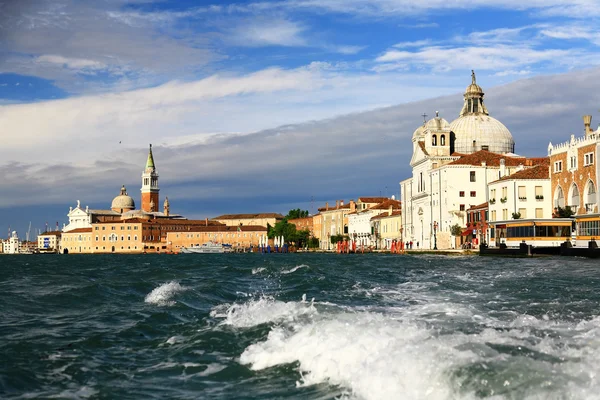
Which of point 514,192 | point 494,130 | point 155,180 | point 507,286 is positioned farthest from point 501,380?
point 155,180

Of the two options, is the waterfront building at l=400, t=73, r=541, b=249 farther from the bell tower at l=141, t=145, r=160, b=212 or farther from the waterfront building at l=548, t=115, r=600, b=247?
the bell tower at l=141, t=145, r=160, b=212

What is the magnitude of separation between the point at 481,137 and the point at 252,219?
8207cm

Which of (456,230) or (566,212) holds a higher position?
(566,212)

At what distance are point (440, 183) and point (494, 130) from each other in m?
15.9

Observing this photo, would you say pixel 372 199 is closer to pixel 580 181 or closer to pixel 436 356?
pixel 580 181

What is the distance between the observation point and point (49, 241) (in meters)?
175

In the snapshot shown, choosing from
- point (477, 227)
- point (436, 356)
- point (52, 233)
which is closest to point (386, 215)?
point (477, 227)

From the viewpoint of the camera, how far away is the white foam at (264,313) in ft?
35.9

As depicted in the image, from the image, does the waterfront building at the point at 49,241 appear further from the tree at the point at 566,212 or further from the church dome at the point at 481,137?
the tree at the point at 566,212

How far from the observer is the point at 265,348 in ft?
28.8

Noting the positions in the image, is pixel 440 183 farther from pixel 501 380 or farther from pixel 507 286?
pixel 501 380

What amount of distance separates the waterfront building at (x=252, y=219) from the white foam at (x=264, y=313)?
5627 inches

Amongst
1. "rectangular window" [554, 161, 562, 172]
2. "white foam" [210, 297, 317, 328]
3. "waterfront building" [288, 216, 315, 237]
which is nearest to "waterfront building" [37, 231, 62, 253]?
"waterfront building" [288, 216, 315, 237]

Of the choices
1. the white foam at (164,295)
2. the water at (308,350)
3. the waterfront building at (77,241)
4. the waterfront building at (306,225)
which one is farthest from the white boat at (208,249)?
the water at (308,350)
